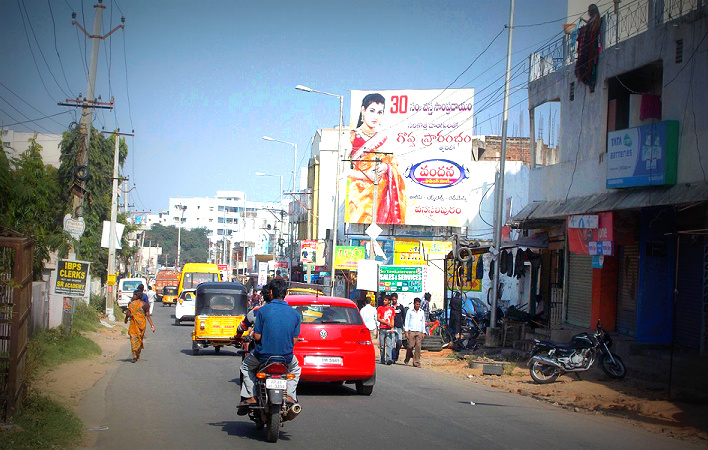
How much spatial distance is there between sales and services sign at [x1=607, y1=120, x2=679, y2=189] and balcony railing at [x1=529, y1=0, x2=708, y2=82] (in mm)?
2584

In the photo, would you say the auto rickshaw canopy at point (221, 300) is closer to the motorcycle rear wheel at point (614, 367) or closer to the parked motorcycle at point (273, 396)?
the motorcycle rear wheel at point (614, 367)

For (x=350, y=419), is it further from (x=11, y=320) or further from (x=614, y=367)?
(x=614, y=367)

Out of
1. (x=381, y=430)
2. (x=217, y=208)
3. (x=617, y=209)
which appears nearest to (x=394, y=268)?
(x=617, y=209)

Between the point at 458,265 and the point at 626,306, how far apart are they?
309 inches

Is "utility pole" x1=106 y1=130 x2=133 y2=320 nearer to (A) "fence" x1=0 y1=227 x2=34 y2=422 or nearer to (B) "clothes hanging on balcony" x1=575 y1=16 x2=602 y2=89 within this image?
(B) "clothes hanging on balcony" x1=575 y1=16 x2=602 y2=89

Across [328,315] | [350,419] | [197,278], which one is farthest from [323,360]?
[197,278]

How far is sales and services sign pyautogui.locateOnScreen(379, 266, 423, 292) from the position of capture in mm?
29281

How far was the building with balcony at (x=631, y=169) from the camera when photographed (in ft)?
52.6

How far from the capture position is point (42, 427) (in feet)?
28.5

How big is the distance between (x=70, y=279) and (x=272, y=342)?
13.9m

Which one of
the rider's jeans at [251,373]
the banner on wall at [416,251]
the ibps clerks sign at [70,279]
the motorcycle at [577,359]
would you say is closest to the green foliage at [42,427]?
the rider's jeans at [251,373]

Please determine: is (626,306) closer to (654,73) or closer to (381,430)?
(654,73)

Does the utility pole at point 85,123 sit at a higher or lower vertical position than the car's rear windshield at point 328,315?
higher

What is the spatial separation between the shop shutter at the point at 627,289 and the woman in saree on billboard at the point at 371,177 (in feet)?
97.4
